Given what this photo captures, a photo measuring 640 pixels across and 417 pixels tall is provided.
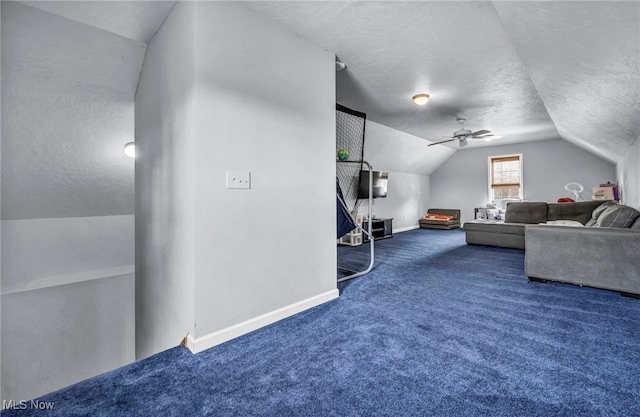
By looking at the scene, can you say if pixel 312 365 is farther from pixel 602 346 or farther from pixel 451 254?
pixel 451 254

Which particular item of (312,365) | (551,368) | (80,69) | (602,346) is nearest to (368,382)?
(312,365)

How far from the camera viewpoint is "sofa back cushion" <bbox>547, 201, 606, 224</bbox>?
505 centimetres

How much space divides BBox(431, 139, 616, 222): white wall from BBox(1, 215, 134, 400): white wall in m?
8.38

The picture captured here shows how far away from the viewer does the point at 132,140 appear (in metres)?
2.98

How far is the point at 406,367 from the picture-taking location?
1.58m

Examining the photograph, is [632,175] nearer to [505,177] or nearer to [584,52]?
[584,52]

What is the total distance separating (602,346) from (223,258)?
2453 millimetres

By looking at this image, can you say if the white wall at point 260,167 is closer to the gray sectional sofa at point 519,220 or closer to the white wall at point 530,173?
the gray sectional sofa at point 519,220

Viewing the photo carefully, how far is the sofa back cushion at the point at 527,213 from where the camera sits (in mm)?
5398

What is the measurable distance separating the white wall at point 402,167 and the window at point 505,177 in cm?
125

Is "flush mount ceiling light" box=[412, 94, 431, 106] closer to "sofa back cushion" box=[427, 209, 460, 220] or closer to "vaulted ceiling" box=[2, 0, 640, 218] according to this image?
"vaulted ceiling" box=[2, 0, 640, 218]

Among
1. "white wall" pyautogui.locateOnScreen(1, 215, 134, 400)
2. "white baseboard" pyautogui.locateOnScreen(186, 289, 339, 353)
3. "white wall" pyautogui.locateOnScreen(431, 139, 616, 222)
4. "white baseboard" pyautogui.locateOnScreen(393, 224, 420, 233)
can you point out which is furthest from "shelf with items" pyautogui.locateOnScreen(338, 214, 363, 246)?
"white wall" pyautogui.locateOnScreen(431, 139, 616, 222)

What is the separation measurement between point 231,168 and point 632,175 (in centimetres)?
549

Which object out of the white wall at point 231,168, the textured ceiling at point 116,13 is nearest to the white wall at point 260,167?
the white wall at point 231,168
